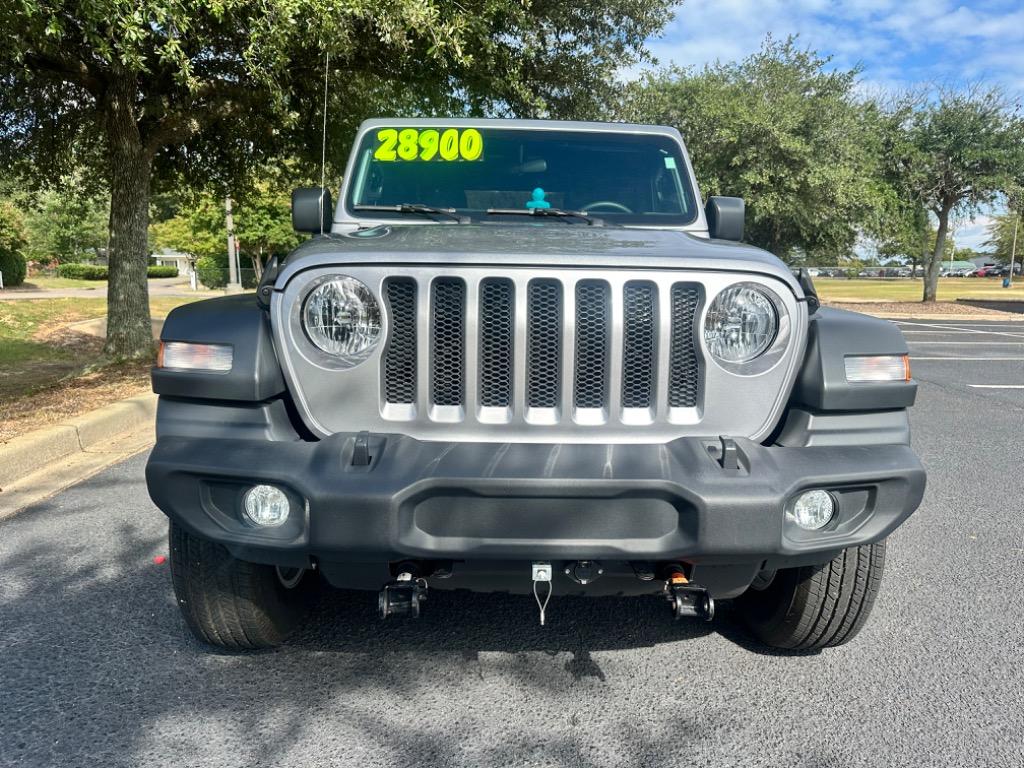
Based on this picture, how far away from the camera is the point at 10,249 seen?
33.9 m

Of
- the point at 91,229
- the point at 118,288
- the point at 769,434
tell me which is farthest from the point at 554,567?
the point at 91,229

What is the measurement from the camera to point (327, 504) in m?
2.02

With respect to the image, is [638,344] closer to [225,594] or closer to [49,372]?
[225,594]

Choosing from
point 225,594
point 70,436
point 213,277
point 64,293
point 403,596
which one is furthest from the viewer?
point 213,277

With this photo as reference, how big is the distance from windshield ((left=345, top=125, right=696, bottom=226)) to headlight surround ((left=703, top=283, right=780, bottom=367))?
4.00 ft

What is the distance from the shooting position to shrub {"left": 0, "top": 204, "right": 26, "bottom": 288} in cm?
3294

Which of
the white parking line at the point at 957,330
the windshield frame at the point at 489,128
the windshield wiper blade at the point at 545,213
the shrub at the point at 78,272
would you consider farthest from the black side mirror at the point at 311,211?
the shrub at the point at 78,272

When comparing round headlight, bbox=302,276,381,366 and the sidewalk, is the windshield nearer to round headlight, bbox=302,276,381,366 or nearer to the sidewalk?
round headlight, bbox=302,276,381,366

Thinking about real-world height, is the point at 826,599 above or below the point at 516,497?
below

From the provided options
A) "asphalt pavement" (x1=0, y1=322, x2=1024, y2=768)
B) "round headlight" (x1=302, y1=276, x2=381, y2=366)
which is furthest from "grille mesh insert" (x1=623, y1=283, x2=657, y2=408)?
"asphalt pavement" (x1=0, y1=322, x2=1024, y2=768)

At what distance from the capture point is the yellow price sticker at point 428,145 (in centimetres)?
362

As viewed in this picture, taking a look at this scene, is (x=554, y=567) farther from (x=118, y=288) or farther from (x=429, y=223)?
(x=118, y=288)

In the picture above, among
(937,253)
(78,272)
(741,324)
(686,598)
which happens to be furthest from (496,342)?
(78,272)

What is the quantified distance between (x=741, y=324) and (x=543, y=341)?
1.92 feet
